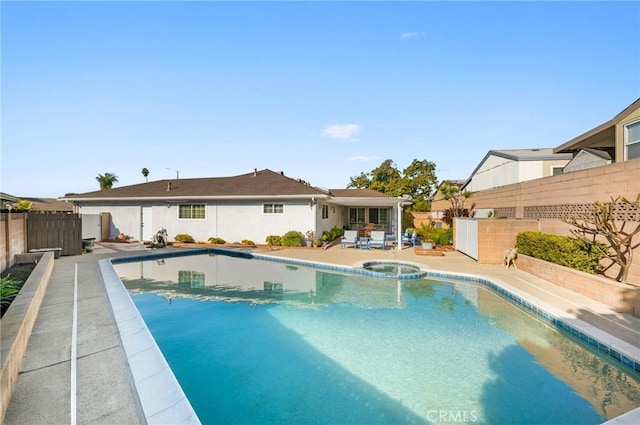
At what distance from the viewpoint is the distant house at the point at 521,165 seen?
2038 centimetres

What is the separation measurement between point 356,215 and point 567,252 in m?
20.0

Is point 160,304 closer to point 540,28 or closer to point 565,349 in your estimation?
point 565,349

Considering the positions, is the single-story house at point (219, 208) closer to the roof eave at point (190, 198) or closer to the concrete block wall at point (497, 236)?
the roof eave at point (190, 198)

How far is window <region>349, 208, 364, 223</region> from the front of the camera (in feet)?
91.6

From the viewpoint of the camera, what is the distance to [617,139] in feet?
35.6

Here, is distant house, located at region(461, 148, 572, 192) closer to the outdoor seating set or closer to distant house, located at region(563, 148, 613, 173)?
distant house, located at region(563, 148, 613, 173)

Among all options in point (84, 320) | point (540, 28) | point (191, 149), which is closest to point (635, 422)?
point (84, 320)

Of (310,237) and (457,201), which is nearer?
(310,237)

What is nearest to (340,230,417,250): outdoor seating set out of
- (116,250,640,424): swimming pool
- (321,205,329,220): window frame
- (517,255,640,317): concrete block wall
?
(321,205,329,220): window frame

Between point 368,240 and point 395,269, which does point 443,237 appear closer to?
point 368,240

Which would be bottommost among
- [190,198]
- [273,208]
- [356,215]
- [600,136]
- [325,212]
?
[356,215]

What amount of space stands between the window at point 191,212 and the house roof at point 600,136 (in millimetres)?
20241

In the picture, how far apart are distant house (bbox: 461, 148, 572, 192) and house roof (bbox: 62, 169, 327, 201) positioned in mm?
13247

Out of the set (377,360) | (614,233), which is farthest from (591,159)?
(377,360)
